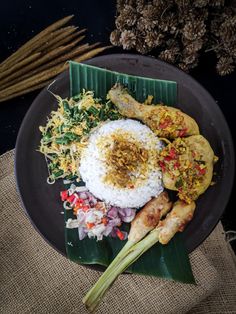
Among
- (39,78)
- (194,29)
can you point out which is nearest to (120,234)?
(39,78)

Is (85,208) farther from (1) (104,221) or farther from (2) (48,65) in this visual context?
(2) (48,65)

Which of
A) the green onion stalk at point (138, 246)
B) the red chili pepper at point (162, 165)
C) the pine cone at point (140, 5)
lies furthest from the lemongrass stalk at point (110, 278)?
the pine cone at point (140, 5)

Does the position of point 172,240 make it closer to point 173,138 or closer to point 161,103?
point 173,138

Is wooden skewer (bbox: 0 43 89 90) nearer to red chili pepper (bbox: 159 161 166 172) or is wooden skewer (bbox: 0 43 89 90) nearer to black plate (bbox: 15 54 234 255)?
black plate (bbox: 15 54 234 255)

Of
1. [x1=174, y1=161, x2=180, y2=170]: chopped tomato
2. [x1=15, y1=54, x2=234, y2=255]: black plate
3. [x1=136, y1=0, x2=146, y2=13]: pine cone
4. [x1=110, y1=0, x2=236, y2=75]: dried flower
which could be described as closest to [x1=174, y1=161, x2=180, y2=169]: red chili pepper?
[x1=174, y1=161, x2=180, y2=170]: chopped tomato

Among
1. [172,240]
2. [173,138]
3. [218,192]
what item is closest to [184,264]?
[172,240]

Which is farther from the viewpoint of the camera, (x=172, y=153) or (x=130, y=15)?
(x=130, y=15)

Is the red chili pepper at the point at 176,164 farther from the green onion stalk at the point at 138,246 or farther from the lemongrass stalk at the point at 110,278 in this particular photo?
the lemongrass stalk at the point at 110,278
